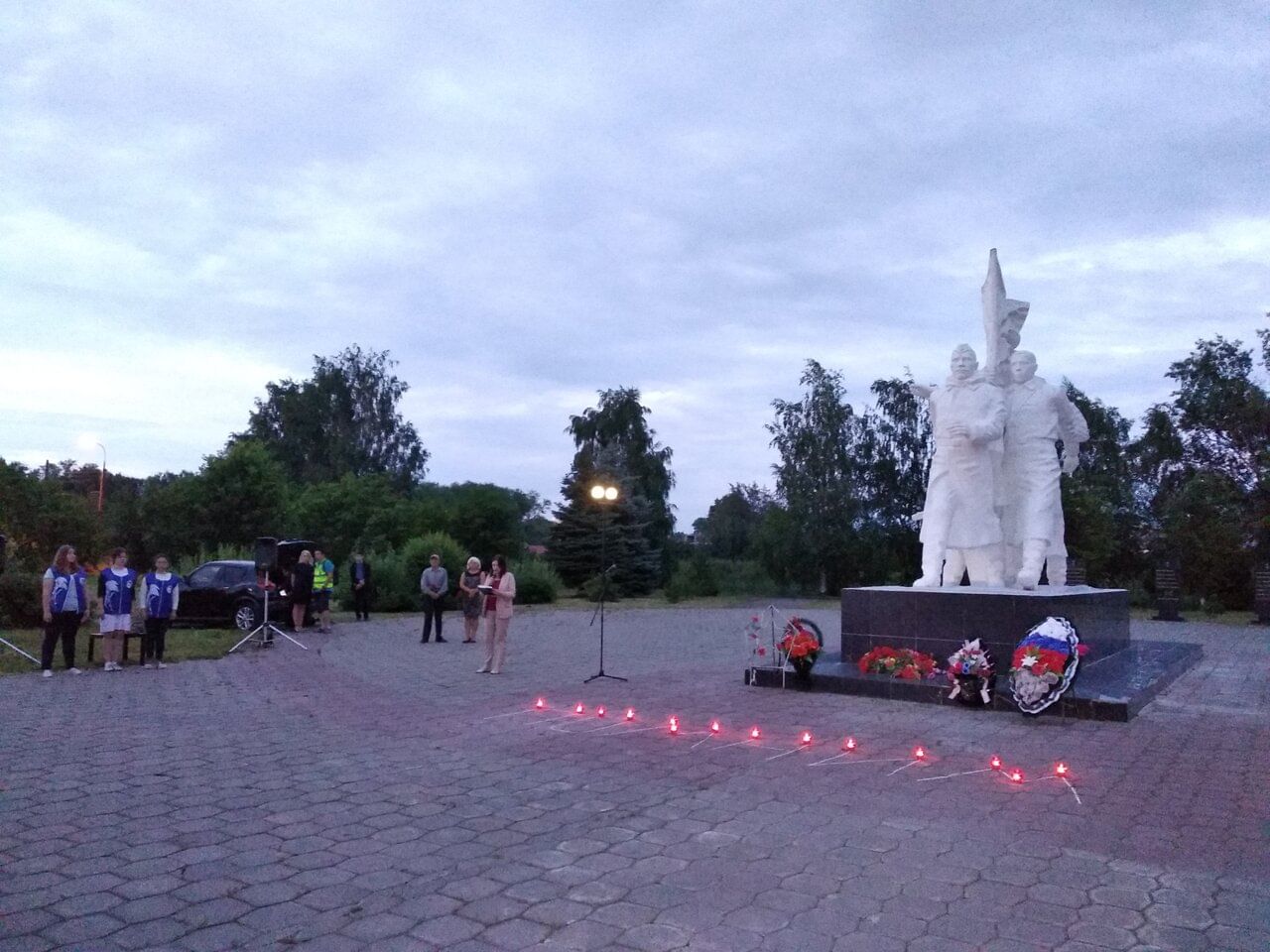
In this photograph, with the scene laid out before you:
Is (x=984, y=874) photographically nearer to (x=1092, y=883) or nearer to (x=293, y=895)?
(x=1092, y=883)

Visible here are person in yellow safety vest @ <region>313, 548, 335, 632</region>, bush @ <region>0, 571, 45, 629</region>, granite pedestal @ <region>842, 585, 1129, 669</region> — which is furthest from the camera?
person in yellow safety vest @ <region>313, 548, 335, 632</region>

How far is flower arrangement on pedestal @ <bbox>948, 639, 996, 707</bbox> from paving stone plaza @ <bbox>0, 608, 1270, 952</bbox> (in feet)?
0.93

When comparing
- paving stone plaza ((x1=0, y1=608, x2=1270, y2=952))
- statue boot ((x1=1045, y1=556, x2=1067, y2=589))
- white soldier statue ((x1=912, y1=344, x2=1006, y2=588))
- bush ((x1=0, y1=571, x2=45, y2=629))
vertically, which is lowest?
paving stone plaza ((x1=0, y1=608, x2=1270, y2=952))

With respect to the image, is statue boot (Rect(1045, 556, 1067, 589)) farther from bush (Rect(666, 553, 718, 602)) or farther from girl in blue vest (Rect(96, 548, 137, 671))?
bush (Rect(666, 553, 718, 602))

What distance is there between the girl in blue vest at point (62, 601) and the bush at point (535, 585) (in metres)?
19.8

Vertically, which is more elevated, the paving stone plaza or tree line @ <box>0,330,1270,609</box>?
tree line @ <box>0,330,1270,609</box>

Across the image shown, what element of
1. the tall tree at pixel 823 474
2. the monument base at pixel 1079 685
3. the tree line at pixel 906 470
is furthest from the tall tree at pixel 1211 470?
the monument base at pixel 1079 685

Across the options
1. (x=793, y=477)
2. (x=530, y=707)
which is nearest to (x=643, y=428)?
(x=793, y=477)

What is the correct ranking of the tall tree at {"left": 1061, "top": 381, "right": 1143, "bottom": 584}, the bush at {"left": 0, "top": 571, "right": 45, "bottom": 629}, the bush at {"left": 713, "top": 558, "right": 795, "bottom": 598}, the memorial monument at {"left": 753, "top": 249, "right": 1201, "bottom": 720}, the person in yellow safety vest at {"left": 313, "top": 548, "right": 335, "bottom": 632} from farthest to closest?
the bush at {"left": 713, "top": 558, "right": 795, "bottom": 598} < the tall tree at {"left": 1061, "top": 381, "right": 1143, "bottom": 584} < the person in yellow safety vest at {"left": 313, "top": 548, "right": 335, "bottom": 632} < the bush at {"left": 0, "top": 571, "right": 45, "bottom": 629} < the memorial monument at {"left": 753, "top": 249, "right": 1201, "bottom": 720}

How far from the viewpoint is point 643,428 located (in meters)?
49.3

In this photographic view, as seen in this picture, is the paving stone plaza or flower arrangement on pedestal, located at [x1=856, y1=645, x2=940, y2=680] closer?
the paving stone plaza

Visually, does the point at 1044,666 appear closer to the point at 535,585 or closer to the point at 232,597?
the point at 232,597

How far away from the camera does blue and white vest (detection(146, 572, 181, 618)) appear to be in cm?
1323

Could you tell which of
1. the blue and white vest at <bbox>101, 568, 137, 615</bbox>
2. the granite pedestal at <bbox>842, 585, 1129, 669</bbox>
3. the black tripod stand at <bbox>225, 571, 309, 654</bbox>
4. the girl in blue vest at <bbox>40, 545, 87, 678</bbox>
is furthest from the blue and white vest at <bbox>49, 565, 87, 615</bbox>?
the granite pedestal at <bbox>842, 585, 1129, 669</bbox>
